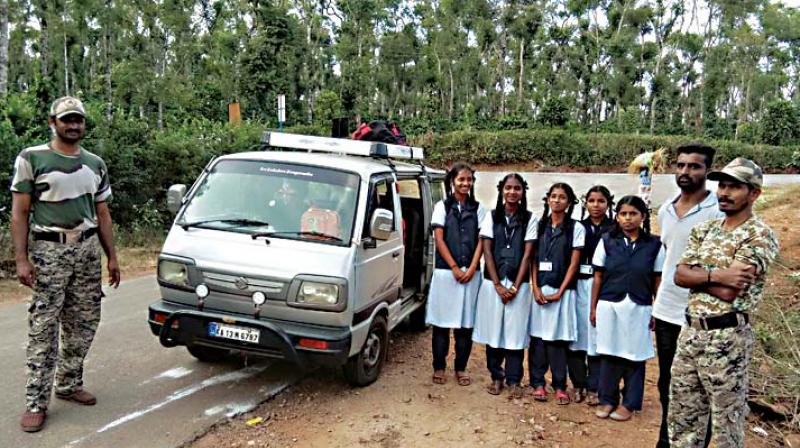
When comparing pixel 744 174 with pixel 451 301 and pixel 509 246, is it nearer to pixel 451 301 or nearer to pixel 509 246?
pixel 509 246

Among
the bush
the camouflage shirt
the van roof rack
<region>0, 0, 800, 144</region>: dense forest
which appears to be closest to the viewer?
the camouflage shirt

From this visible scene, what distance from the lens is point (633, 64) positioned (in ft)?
124

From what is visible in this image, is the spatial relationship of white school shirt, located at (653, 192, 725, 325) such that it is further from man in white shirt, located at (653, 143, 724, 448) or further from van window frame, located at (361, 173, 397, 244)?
van window frame, located at (361, 173, 397, 244)

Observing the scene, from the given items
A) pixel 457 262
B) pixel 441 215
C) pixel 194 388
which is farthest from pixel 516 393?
pixel 194 388

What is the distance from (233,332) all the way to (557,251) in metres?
2.47

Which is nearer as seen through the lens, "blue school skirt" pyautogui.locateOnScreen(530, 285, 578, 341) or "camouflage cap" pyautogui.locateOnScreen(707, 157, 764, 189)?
"camouflage cap" pyautogui.locateOnScreen(707, 157, 764, 189)

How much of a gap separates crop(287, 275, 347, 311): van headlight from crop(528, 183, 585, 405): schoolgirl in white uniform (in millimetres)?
1559

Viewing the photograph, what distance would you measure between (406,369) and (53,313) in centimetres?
293

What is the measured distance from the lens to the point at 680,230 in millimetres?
3842

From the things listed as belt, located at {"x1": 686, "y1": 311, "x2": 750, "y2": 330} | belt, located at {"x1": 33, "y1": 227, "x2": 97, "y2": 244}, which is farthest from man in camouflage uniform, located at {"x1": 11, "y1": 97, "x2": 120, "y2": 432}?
belt, located at {"x1": 686, "y1": 311, "x2": 750, "y2": 330}

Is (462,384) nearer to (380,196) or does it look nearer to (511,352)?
(511,352)

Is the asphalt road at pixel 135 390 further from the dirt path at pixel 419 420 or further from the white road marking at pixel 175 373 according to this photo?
the dirt path at pixel 419 420

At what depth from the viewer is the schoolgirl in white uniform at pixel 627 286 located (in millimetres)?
4309

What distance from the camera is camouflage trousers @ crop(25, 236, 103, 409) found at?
158 inches
